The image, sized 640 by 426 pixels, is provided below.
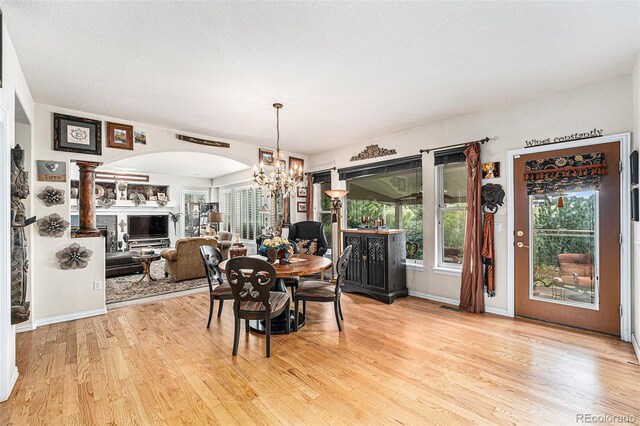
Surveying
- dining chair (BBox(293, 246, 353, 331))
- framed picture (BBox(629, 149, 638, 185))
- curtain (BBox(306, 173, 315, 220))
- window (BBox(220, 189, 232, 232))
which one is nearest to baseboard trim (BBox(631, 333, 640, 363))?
framed picture (BBox(629, 149, 638, 185))

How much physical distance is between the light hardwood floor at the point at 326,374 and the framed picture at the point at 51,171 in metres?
A: 1.76

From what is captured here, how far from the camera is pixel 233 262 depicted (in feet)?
8.48

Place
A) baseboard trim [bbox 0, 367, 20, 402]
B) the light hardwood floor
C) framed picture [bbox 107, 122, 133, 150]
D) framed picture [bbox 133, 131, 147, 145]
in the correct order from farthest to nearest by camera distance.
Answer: framed picture [bbox 133, 131, 147, 145], framed picture [bbox 107, 122, 133, 150], baseboard trim [bbox 0, 367, 20, 402], the light hardwood floor

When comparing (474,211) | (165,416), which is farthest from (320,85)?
(165,416)

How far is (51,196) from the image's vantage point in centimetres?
348

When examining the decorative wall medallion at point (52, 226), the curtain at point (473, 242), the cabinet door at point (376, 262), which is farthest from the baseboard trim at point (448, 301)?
the decorative wall medallion at point (52, 226)

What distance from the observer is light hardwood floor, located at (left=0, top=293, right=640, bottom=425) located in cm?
188

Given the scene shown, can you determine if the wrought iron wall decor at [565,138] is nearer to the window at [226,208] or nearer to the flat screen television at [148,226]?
the window at [226,208]

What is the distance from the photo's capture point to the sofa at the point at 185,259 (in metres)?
5.44

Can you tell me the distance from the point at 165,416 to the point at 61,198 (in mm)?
3102

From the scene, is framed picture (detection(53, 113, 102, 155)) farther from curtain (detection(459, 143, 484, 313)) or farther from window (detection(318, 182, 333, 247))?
curtain (detection(459, 143, 484, 313))

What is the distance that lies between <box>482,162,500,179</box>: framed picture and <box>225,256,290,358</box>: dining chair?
299cm

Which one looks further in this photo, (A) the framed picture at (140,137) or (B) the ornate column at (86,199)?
(A) the framed picture at (140,137)

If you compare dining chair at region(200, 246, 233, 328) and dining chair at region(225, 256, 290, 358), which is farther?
dining chair at region(200, 246, 233, 328)
